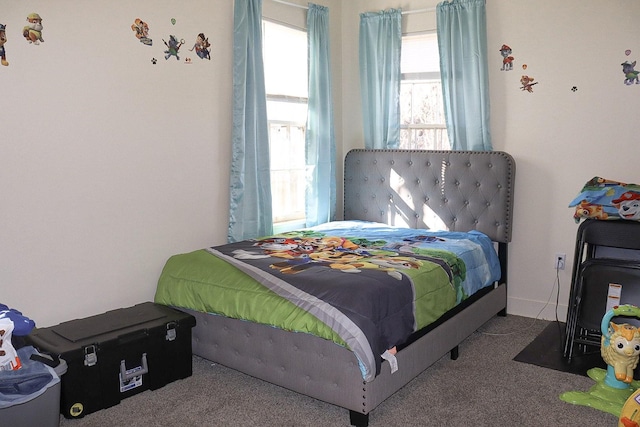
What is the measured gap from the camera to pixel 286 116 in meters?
4.29

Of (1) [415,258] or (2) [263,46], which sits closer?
(1) [415,258]

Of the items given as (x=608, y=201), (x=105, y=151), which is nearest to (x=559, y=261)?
(x=608, y=201)

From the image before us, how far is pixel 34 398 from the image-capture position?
2.12 m

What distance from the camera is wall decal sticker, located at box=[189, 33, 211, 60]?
3.52 metres

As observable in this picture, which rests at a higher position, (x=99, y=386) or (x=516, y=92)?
(x=516, y=92)

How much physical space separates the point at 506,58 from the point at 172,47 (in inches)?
88.8

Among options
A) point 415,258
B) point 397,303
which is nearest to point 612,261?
point 415,258

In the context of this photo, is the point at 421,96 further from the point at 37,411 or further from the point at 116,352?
the point at 37,411

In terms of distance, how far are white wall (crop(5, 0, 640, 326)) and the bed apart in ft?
0.86

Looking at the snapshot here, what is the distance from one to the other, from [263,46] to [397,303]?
2.28 m

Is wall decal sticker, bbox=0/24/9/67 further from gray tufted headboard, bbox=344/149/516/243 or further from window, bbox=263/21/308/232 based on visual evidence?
gray tufted headboard, bbox=344/149/516/243

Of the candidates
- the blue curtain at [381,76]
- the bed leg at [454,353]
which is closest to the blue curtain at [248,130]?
the blue curtain at [381,76]

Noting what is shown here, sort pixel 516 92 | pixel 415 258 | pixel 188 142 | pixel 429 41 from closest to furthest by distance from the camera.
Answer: pixel 415 258
pixel 188 142
pixel 516 92
pixel 429 41

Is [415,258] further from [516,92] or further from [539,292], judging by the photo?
[516,92]
